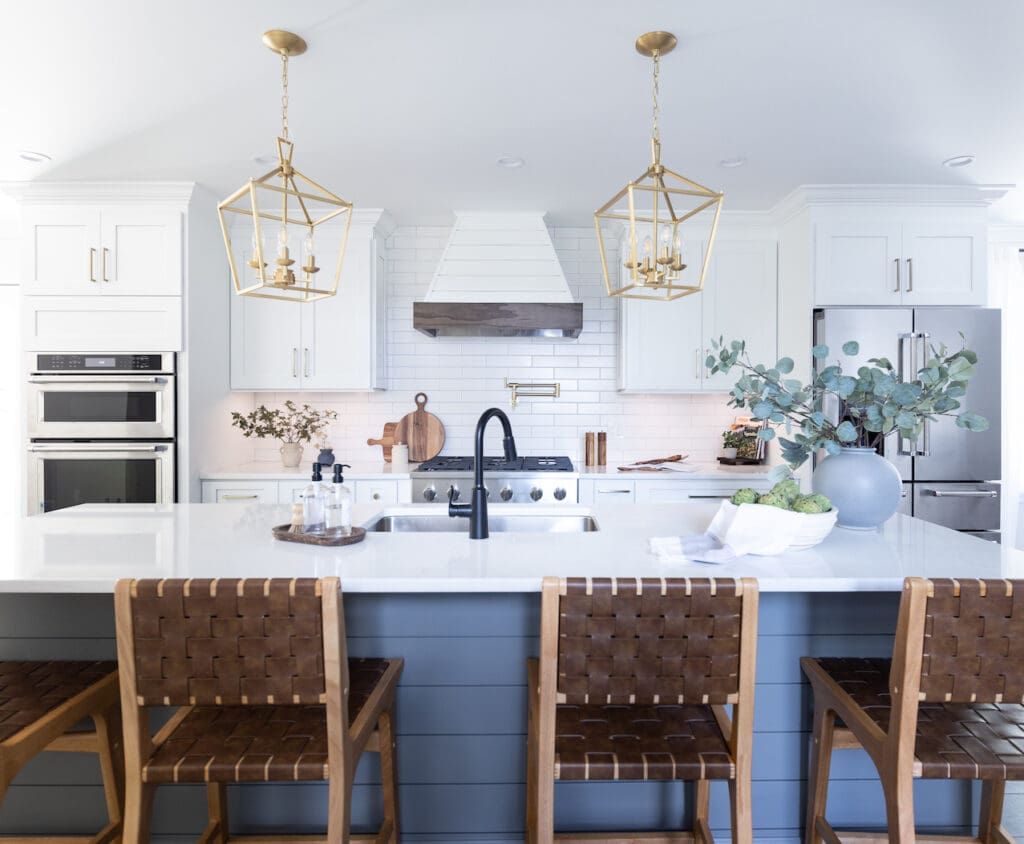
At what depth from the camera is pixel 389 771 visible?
1629 millimetres

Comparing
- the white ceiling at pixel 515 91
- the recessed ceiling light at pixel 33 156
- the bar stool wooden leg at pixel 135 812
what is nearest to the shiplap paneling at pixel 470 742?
the bar stool wooden leg at pixel 135 812

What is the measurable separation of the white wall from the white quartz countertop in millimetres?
2301

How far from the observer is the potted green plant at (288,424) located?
4090mm

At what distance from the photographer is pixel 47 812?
1.80 metres

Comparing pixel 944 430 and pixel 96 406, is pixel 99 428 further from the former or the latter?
pixel 944 430

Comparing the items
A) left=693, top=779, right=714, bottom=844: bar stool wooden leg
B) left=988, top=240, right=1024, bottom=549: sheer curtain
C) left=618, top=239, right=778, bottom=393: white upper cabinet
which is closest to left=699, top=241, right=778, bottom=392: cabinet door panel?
left=618, top=239, right=778, bottom=393: white upper cabinet

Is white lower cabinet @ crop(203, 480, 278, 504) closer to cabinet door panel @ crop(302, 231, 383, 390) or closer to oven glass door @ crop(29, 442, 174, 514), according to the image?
oven glass door @ crop(29, 442, 174, 514)

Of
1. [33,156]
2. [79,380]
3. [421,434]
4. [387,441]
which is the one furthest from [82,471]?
[421,434]

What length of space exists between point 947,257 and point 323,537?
3.71 metres

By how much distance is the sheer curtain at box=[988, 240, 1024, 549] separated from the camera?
4316 mm

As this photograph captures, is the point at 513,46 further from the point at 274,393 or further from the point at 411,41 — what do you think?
the point at 274,393

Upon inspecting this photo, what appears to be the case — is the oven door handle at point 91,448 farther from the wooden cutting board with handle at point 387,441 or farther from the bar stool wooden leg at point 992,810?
the bar stool wooden leg at point 992,810

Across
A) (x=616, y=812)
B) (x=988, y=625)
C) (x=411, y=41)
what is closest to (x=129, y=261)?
(x=411, y=41)

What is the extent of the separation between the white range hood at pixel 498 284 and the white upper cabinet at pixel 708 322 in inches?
19.9
